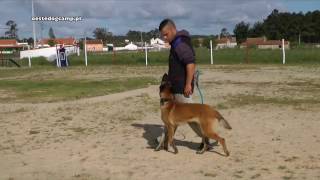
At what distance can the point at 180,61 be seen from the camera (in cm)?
766

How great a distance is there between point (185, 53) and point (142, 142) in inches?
77.3

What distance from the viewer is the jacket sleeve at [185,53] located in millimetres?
7547

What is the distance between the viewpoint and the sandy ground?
6.96 metres

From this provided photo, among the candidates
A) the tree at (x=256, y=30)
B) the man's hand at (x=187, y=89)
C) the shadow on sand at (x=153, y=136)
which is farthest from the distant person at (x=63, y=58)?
the tree at (x=256, y=30)

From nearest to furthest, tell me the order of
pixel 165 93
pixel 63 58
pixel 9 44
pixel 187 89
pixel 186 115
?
pixel 186 115 → pixel 187 89 → pixel 165 93 → pixel 63 58 → pixel 9 44

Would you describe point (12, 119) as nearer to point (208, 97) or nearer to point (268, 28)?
point (208, 97)

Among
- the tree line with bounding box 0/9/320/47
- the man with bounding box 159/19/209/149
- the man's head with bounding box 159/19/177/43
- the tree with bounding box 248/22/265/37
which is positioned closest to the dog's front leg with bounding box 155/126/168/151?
the man with bounding box 159/19/209/149

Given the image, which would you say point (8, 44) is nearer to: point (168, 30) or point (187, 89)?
point (168, 30)

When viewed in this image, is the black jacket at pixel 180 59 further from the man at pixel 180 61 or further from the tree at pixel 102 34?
the tree at pixel 102 34

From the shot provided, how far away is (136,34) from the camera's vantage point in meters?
155

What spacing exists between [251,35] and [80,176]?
410 ft

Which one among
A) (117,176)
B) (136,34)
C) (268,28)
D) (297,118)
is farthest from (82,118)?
(136,34)

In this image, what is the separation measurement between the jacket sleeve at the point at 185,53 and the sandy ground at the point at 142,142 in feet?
4.29

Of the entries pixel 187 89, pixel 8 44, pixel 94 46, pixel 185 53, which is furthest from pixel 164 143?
pixel 8 44
